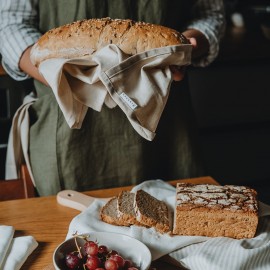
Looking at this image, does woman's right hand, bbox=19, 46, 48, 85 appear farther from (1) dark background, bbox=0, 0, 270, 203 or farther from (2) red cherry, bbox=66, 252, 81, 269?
(1) dark background, bbox=0, 0, 270, 203

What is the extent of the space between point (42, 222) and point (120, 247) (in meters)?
0.25

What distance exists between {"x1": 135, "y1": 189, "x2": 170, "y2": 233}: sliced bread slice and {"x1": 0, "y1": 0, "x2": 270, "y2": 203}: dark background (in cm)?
125

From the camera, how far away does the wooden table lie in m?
1.05

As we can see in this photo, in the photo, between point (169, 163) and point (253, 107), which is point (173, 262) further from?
point (253, 107)

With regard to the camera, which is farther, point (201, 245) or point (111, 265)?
point (201, 245)

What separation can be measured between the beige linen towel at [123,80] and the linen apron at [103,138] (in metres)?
0.36

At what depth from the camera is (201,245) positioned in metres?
1.06

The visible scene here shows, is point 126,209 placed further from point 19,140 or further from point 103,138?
point 19,140

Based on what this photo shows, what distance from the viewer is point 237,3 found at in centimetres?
302

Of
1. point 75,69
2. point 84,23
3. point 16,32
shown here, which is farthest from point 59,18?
point 75,69

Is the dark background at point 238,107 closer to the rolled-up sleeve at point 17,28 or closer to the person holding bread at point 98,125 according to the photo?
the person holding bread at point 98,125

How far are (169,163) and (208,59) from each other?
12.7 inches

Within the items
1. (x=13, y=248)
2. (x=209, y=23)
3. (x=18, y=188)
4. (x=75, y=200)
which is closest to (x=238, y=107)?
(x=209, y=23)

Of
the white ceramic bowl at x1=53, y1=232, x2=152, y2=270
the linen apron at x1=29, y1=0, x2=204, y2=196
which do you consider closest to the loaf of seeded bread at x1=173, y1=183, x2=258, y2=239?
the white ceramic bowl at x1=53, y1=232, x2=152, y2=270
